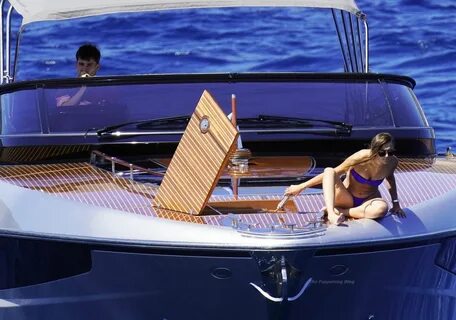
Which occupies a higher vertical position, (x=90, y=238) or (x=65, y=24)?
(x=90, y=238)

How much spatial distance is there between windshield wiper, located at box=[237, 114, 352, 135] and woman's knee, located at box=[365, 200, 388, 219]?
1400 millimetres

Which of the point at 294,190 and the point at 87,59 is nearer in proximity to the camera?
the point at 294,190

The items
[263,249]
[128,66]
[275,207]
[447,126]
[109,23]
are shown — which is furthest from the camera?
[109,23]

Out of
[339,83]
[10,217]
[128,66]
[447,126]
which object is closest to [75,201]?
[10,217]

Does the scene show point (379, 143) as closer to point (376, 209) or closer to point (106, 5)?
point (376, 209)

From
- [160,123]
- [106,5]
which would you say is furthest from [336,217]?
[106,5]

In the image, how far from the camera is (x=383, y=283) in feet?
19.0

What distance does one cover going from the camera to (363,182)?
5.88 metres

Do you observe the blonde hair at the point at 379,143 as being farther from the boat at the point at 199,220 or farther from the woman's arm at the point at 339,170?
the boat at the point at 199,220

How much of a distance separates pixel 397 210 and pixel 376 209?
6.0 inches

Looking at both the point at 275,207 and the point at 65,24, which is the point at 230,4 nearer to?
the point at 275,207

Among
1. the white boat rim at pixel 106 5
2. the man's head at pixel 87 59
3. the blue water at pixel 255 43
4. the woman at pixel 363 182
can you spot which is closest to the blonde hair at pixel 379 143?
the woman at pixel 363 182

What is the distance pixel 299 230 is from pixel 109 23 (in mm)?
16596

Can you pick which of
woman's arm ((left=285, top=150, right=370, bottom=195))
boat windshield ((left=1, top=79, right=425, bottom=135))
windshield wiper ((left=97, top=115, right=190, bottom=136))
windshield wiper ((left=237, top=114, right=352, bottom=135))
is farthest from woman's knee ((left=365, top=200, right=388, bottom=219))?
windshield wiper ((left=97, top=115, right=190, bottom=136))
